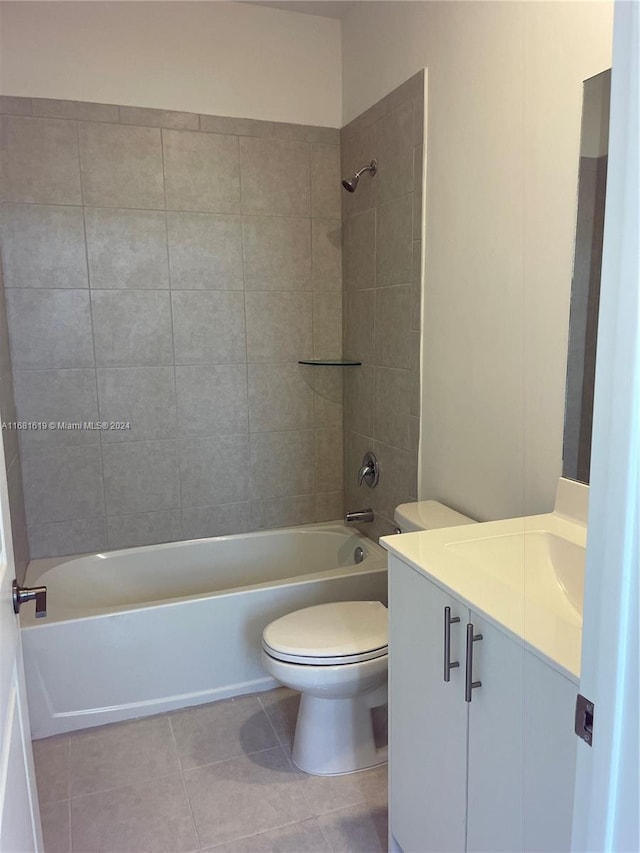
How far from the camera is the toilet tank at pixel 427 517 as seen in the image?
2.00 meters

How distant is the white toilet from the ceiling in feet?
6.87

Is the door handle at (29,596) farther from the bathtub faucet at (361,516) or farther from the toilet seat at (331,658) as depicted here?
the bathtub faucet at (361,516)

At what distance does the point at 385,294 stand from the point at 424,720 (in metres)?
1.64

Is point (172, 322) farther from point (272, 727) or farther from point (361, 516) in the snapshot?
point (272, 727)

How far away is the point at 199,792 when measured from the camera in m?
1.87

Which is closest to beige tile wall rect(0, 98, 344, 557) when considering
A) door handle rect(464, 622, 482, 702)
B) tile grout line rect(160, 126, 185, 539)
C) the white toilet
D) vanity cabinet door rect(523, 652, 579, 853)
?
tile grout line rect(160, 126, 185, 539)

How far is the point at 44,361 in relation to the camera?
259cm

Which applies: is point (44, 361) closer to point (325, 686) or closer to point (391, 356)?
point (391, 356)

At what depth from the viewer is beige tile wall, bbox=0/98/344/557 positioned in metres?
2.53

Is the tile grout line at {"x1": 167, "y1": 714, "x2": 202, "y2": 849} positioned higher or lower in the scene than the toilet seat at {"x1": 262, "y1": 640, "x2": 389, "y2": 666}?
lower

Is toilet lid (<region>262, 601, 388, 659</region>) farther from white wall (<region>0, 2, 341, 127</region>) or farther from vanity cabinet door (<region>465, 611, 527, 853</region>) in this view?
white wall (<region>0, 2, 341, 127</region>)

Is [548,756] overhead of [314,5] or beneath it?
Answer: beneath

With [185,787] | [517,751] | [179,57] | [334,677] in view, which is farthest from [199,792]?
[179,57]

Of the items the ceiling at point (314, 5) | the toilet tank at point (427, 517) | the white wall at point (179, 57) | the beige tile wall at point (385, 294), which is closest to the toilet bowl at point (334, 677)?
the toilet tank at point (427, 517)
